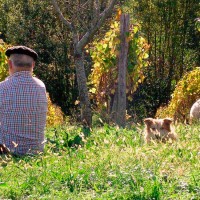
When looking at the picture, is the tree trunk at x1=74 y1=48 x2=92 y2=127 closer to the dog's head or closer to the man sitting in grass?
the dog's head

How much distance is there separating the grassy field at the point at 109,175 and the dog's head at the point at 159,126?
0.99 metres

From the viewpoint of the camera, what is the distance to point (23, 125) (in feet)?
24.4

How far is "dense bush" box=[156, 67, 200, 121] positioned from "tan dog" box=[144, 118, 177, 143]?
303 inches

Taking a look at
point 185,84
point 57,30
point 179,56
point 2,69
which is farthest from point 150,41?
point 2,69

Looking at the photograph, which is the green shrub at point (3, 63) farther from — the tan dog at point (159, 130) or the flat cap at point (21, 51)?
the tan dog at point (159, 130)

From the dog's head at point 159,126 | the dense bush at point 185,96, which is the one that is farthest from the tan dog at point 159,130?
the dense bush at point 185,96

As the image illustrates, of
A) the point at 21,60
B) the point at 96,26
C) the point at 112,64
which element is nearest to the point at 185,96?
the point at 112,64

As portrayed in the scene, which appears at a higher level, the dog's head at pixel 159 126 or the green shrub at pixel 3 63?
the green shrub at pixel 3 63

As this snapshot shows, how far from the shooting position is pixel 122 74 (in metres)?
12.2

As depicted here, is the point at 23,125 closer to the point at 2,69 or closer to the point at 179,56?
the point at 2,69

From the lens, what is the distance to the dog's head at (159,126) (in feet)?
25.9

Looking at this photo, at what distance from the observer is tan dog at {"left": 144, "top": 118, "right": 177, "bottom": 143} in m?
7.80

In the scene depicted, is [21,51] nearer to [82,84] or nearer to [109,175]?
[109,175]

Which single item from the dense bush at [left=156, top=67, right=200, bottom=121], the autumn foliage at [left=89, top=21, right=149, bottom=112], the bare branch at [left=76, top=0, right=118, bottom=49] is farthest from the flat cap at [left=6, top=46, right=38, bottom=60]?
the dense bush at [left=156, top=67, right=200, bottom=121]
